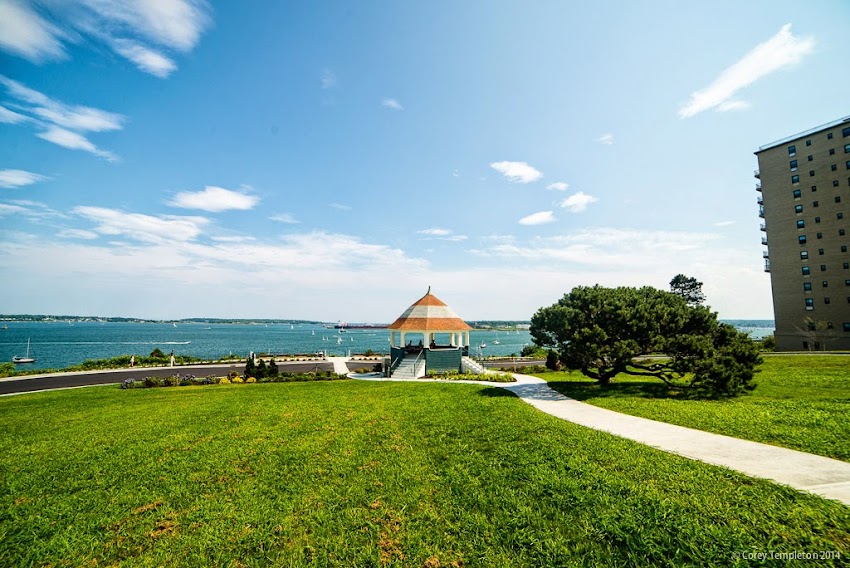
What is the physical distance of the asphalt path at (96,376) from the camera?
2341 centimetres

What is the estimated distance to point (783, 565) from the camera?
4.34 metres

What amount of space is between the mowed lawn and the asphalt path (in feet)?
56.7

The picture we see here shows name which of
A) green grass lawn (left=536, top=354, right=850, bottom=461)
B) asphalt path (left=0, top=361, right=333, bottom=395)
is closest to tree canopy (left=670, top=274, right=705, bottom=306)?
green grass lawn (left=536, top=354, right=850, bottom=461)

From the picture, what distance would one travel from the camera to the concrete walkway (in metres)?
6.45

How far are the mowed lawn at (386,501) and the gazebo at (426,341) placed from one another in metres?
16.0

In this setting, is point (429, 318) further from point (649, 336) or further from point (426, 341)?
point (649, 336)

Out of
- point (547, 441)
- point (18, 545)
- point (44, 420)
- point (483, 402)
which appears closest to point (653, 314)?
point (483, 402)

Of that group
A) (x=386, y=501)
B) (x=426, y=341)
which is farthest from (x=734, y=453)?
(x=426, y=341)

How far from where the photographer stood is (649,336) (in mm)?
15664

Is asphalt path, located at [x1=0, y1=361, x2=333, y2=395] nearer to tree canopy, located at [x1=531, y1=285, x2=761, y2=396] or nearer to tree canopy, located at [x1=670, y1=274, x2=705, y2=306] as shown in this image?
tree canopy, located at [x1=531, y1=285, x2=761, y2=396]

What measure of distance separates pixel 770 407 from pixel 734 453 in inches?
261

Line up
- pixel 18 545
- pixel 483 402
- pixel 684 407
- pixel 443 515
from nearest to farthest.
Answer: pixel 18 545
pixel 443 515
pixel 684 407
pixel 483 402

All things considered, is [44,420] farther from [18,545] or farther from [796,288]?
[796,288]

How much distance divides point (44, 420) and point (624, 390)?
2500 cm
